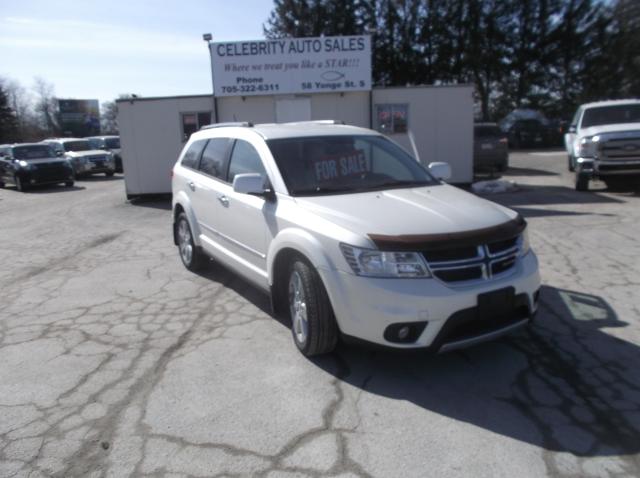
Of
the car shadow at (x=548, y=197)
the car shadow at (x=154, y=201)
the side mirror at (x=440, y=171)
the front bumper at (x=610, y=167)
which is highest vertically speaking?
the side mirror at (x=440, y=171)

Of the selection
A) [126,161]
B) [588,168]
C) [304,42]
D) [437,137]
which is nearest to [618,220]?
[588,168]

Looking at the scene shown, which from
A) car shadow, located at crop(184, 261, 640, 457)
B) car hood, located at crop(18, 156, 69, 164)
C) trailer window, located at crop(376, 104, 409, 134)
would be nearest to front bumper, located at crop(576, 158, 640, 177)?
trailer window, located at crop(376, 104, 409, 134)

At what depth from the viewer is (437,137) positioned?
14383mm

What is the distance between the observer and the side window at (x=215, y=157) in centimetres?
581

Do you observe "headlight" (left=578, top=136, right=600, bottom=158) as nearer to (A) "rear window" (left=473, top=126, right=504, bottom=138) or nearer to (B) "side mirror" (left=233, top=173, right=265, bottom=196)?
(A) "rear window" (left=473, top=126, right=504, bottom=138)

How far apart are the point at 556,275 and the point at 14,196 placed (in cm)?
1766

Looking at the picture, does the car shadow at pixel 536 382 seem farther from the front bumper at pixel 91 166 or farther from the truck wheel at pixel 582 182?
the front bumper at pixel 91 166

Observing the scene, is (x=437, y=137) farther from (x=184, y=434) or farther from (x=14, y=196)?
(x=14, y=196)

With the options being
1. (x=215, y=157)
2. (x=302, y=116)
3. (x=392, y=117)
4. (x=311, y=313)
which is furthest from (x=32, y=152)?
(x=311, y=313)

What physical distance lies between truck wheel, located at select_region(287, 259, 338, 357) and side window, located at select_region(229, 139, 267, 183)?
3.78 feet

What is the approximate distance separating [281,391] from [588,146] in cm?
1039

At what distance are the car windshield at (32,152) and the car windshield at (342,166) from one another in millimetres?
18242

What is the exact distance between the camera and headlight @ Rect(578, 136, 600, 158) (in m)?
11.6

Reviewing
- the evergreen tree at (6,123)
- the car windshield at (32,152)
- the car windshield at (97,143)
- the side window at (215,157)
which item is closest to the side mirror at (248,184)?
the side window at (215,157)
